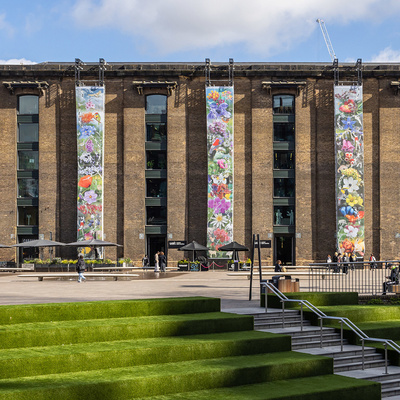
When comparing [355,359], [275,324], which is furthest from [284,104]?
[355,359]

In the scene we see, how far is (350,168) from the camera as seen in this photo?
4862 cm

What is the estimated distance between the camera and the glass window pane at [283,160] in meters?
50.0

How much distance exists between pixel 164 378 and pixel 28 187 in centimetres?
4133

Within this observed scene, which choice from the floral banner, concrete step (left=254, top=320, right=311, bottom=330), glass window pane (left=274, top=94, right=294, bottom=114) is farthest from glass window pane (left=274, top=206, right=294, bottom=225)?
concrete step (left=254, top=320, right=311, bottom=330)

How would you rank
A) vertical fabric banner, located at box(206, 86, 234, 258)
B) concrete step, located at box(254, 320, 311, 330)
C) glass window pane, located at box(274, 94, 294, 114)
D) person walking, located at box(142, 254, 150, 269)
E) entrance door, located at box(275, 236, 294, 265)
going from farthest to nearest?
glass window pane, located at box(274, 94, 294, 114)
entrance door, located at box(275, 236, 294, 265)
vertical fabric banner, located at box(206, 86, 234, 258)
person walking, located at box(142, 254, 150, 269)
concrete step, located at box(254, 320, 311, 330)

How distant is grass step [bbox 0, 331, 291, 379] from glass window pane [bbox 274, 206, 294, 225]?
35663 mm

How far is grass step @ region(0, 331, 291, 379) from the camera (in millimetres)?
10844

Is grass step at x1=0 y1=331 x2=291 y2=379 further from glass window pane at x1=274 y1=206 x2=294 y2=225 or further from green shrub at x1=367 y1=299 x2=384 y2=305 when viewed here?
glass window pane at x1=274 y1=206 x2=294 y2=225

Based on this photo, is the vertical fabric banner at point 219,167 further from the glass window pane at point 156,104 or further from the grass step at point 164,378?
the grass step at point 164,378

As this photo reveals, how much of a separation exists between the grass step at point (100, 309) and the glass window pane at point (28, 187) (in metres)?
36.2

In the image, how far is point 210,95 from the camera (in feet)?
161

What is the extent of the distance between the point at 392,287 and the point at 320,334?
819 cm

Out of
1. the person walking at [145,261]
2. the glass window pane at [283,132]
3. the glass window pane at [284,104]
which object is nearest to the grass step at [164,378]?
the person walking at [145,261]

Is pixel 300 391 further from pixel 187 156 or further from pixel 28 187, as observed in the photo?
pixel 28 187
